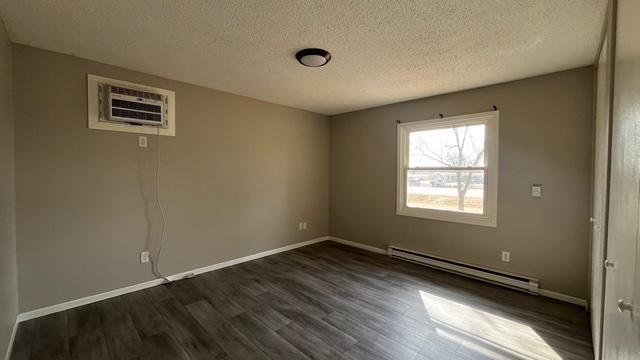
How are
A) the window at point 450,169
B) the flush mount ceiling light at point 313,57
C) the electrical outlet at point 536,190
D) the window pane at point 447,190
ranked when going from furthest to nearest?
the window pane at point 447,190 < the window at point 450,169 < the electrical outlet at point 536,190 < the flush mount ceiling light at point 313,57

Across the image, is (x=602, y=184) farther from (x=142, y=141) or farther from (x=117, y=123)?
(x=117, y=123)

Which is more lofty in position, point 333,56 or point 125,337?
point 333,56

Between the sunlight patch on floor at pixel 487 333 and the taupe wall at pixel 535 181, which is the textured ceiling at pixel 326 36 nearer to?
the taupe wall at pixel 535 181

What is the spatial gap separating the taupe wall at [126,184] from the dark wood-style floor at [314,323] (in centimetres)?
37

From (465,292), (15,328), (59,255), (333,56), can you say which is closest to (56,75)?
(59,255)

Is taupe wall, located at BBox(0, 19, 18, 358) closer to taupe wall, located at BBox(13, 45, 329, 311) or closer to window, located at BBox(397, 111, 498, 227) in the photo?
taupe wall, located at BBox(13, 45, 329, 311)

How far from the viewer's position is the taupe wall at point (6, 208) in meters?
1.80

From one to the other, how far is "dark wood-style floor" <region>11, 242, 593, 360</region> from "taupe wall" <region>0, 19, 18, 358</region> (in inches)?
11.3

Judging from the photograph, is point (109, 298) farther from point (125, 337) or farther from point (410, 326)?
point (410, 326)

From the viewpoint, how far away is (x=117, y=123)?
2.75 meters

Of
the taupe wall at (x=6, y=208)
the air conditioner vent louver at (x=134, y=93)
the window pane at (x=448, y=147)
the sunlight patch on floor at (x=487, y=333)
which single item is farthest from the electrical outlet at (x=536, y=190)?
the taupe wall at (x=6, y=208)

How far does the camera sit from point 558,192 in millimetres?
2770

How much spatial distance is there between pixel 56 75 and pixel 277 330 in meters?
3.08

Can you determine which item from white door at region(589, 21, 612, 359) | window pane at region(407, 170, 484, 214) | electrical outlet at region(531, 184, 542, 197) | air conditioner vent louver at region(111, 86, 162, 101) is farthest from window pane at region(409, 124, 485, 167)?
air conditioner vent louver at region(111, 86, 162, 101)
